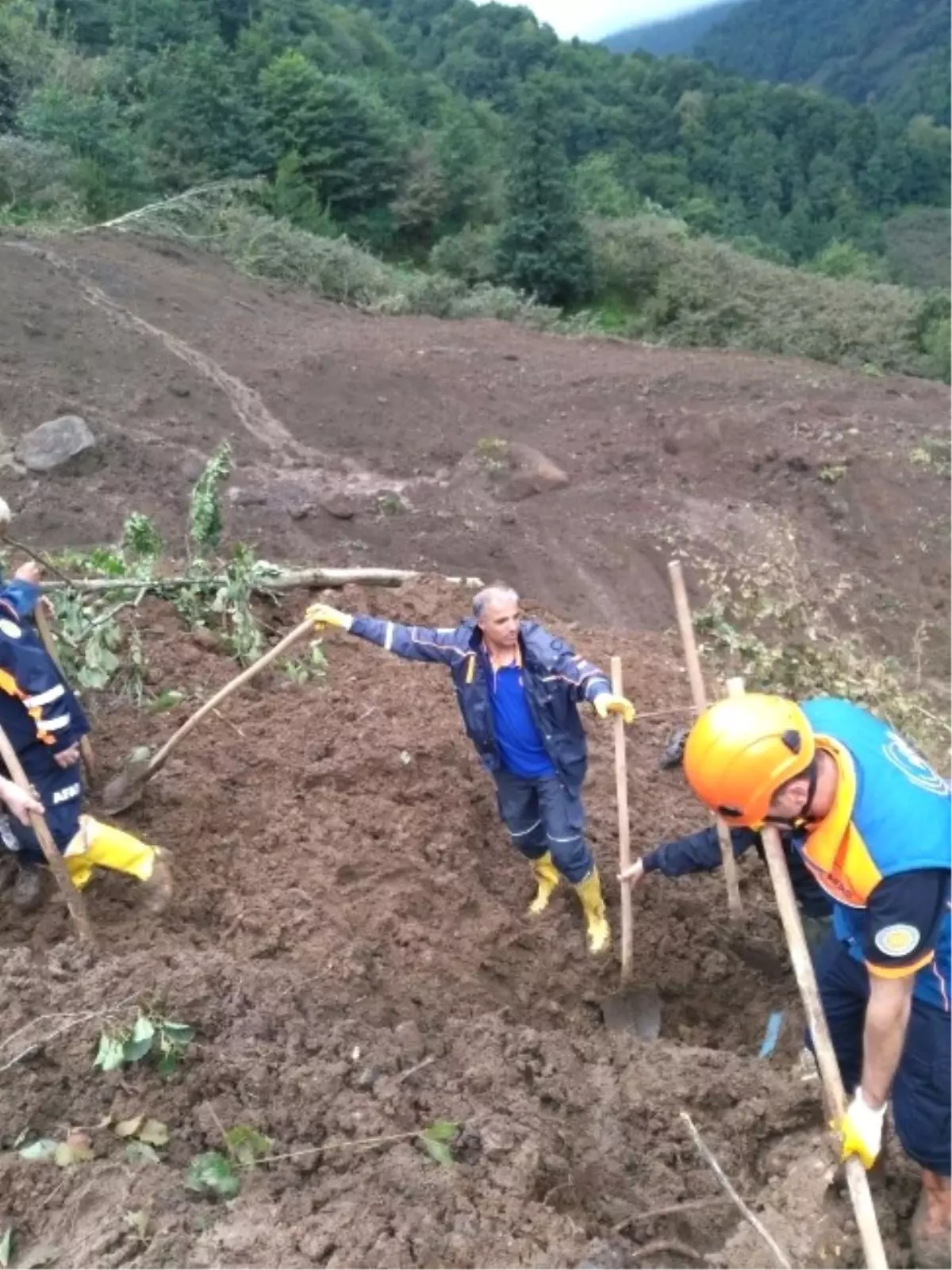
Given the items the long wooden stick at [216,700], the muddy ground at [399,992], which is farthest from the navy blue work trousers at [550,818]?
the long wooden stick at [216,700]

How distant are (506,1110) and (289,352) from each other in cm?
1218

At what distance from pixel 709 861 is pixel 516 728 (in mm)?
905

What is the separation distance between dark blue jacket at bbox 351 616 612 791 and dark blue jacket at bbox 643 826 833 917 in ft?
1.85

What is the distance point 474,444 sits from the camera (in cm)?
1235

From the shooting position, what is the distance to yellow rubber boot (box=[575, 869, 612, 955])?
4710 mm

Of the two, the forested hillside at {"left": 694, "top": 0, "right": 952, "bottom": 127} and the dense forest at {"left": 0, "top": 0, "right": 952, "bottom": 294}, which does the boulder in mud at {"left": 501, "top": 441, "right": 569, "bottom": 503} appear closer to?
the dense forest at {"left": 0, "top": 0, "right": 952, "bottom": 294}

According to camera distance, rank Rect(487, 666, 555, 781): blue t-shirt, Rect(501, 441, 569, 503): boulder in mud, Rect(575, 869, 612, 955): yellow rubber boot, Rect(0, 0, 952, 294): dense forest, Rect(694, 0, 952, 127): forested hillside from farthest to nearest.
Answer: Rect(694, 0, 952, 127): forested hillside < Rect(0, 0, 952, 294): dense forest < Rect(501, 441, 569, 503): boulder in mud < Rect(575, 869, 612, 955): yellow rubber boot < Rect(487, 666, 555, 781): blue t-shirt

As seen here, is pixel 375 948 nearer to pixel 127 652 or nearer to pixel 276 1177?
pixel 276 1177

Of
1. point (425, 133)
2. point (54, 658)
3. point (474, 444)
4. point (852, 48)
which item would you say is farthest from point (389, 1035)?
point (852, 48)

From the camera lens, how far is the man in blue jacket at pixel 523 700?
4328 mm

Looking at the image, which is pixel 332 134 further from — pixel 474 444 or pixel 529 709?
pixel 529 709

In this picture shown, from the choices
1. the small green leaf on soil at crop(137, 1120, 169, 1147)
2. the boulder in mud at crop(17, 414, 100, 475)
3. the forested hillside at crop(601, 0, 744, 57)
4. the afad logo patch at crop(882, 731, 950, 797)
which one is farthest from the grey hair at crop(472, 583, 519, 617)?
the forested hillside at crop(601, 0, 744, 57)

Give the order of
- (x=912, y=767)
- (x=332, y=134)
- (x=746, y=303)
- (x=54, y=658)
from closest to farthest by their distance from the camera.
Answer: (x=912, y=767), (x=54, y=658), (x=746, y=303), (x=332, y=134)

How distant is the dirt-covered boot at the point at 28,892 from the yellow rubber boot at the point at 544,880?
201cm
